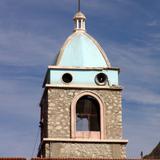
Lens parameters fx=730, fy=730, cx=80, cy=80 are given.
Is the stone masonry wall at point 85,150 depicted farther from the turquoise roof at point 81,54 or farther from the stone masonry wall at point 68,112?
the turquoise roof at point 81,54

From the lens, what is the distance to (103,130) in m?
32.3

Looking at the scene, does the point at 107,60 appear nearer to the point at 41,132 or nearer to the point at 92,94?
the point at 92,94

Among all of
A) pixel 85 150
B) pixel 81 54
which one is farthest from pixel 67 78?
pixel 85 150

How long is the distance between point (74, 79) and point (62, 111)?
5.26 feet

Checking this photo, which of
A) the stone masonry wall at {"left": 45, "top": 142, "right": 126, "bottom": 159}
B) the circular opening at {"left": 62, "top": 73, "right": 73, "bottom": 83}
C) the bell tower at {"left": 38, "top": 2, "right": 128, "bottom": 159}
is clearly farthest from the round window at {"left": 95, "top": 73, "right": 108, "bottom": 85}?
the stone masonry wall at {"left": 45, "top": 142, "right": 126, "bottom": 159}

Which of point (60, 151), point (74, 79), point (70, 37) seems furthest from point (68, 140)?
point (70, 37)

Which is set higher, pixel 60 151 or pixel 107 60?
pixel 107 60

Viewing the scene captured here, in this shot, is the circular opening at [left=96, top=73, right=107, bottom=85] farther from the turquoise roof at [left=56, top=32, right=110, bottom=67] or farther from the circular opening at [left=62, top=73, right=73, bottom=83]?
the circular opening at [left=62, top=73, right=73, bottom=83]

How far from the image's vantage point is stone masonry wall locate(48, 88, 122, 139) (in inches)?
1265

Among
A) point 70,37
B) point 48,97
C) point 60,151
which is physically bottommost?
point 60,151

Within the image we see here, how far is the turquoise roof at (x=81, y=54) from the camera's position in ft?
109

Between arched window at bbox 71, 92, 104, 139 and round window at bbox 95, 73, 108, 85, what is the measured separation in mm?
681

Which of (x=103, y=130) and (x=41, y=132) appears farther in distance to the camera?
(x=41, y=132)

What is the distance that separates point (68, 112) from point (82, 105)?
87 cm
